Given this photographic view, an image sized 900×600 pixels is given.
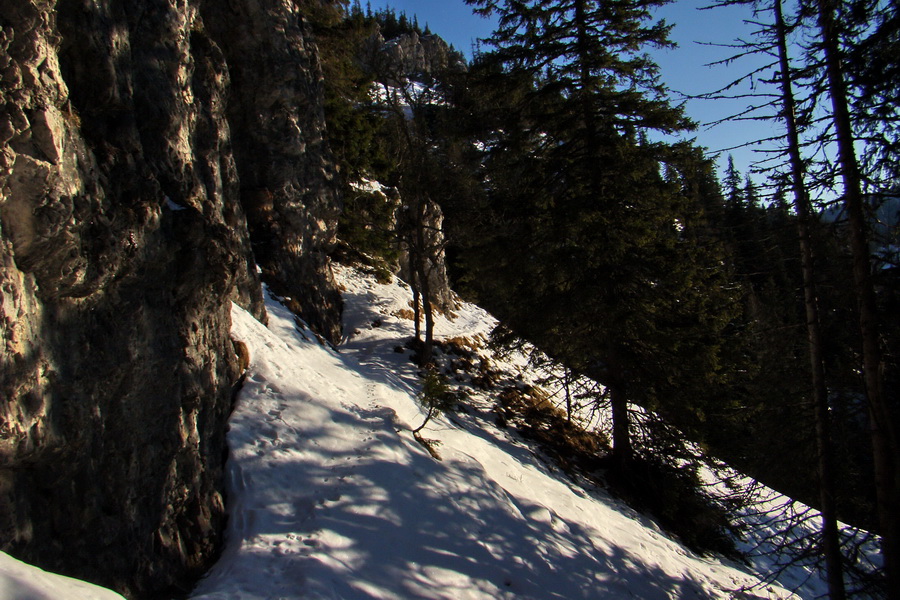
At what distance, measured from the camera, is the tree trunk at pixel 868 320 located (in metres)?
5.86

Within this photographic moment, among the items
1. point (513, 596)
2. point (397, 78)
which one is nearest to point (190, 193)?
point (513, 596)

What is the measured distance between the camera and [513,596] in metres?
6.25

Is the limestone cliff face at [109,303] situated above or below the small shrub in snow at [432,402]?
above

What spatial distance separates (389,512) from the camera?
6562 mm

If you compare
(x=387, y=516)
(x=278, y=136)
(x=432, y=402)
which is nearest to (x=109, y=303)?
(x=387, y=516)

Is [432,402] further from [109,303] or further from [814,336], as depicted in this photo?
[814,336]

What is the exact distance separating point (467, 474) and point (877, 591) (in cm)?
575

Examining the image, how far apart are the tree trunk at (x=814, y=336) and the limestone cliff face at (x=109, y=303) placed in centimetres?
795

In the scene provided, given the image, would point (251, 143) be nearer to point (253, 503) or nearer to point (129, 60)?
point (129, 60)

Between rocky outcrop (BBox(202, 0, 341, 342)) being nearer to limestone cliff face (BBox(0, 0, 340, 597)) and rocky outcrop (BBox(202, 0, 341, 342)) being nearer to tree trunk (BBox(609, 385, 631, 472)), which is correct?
limestone cliff face (BBox(0, 0, 340, 597))

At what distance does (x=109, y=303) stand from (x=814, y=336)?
8887 millimetres

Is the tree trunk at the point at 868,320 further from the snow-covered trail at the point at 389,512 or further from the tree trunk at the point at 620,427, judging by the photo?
the tree trunk at the point at 620,427

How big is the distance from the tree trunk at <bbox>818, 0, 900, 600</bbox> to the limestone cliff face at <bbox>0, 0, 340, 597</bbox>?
803cm

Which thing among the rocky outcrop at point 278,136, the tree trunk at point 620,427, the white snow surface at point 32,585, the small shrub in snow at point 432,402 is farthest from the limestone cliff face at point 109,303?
the tree trunk at point 620,427
